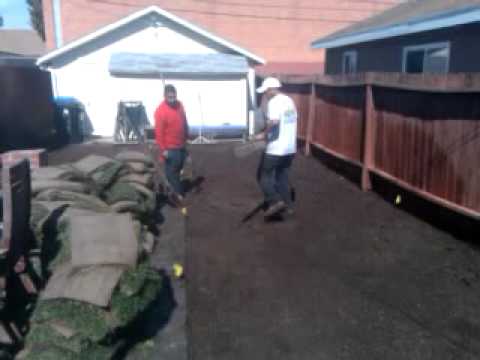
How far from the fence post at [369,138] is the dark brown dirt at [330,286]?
26.2 inches

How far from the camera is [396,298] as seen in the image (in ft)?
14.7

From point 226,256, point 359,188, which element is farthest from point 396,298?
point 359,188

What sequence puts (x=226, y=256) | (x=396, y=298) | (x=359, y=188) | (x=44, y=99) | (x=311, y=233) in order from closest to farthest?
→ 1. (x=396, y=298)
2. (x=226, y=256)
3. (x=311, y=233)
4. (x=359, y=188)
5. (x=44, y=99)

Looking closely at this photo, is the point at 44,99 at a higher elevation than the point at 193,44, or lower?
lower

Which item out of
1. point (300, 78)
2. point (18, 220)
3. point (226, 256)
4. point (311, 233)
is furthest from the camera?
point (300, 78)

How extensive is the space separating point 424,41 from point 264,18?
24345 millimetres

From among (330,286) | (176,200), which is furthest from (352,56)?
(330,286)

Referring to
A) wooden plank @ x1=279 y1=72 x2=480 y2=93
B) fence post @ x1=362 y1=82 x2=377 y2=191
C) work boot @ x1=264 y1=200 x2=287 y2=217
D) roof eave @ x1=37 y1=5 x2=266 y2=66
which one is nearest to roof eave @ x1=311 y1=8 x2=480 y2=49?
wooden plank @ x1=279 y1=72 x2=480 y2=93

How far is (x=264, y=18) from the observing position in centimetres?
3447

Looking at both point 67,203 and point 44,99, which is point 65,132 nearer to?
point 44,99

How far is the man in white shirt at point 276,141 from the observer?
21.5 feet

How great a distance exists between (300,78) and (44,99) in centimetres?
745

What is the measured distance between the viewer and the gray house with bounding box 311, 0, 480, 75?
9.66m

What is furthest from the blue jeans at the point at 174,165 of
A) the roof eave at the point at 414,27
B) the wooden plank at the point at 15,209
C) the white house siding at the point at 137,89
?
the white house siding at the point at 137,89
